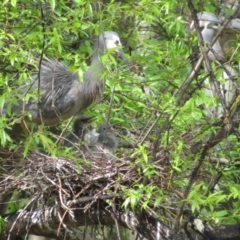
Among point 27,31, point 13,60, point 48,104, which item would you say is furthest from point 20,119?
point 48,104

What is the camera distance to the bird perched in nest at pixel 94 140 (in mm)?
5508

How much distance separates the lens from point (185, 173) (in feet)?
16.2

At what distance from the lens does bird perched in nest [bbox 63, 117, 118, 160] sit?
217 inches

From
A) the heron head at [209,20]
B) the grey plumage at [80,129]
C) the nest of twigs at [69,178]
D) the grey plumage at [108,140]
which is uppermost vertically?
the heron head at [209,20]

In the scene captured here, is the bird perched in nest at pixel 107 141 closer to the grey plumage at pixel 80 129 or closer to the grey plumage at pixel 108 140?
the grey plumage at pixel 108 140

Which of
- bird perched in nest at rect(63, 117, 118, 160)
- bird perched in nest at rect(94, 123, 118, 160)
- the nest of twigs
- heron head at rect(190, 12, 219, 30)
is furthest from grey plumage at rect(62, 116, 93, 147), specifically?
heron head at rect(190, 12, 219, 30)

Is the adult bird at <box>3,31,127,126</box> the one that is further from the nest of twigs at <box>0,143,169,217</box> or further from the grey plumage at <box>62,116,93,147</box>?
the nest of twigs at <box>0,143,169,217</box>

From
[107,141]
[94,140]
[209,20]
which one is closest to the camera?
[107,141]

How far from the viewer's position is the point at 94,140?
620cm

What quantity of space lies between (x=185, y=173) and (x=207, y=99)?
0.49m

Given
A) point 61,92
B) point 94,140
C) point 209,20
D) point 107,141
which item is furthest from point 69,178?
point 209,20

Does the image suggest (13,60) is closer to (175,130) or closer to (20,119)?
(20,119)

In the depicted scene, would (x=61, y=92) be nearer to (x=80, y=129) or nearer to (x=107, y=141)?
(x=80, y=129)

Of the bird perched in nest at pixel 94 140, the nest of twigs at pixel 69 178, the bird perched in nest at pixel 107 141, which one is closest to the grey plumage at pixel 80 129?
the bird perched in nest at pixel 94 140
